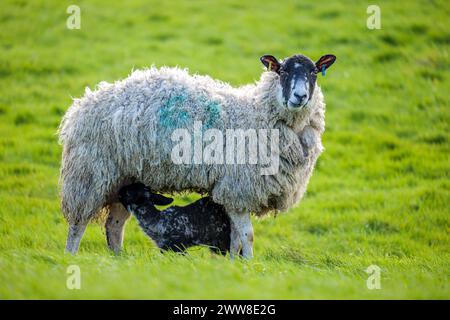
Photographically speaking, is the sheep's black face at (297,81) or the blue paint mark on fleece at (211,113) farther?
the blue paint mark on fleece at (211,113)

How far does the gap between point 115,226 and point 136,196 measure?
757 millimetres

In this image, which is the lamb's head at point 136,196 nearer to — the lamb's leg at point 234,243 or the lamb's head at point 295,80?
the lamb's leg at point 234,243

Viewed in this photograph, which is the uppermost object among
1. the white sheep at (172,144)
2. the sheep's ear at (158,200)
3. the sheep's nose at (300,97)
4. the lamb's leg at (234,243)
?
the sheep's nose at (300,97)

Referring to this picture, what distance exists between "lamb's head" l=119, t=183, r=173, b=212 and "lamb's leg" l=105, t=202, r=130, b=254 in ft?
1.37

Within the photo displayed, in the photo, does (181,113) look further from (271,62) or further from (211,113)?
(271,62)

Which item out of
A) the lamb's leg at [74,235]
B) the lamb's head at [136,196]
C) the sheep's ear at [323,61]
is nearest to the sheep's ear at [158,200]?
the lamb's head at [136,196]

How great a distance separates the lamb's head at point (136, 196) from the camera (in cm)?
784

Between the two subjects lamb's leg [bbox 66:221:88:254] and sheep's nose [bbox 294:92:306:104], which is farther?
lamb's leg [bbox 66:221:88:254]

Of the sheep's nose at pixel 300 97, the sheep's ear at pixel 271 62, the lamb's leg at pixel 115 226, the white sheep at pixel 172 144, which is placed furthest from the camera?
the lamb's leg at pixel 115 226

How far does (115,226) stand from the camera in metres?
8.39

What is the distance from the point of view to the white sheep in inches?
298

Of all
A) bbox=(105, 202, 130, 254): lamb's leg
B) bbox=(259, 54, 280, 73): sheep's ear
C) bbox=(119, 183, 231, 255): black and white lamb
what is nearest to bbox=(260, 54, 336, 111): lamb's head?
bbox=(259, 54, 280, 73): sheep's ear

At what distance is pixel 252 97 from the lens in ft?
26.2

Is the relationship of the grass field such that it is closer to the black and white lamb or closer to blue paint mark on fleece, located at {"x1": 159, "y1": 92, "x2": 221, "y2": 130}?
the black and white lamb
